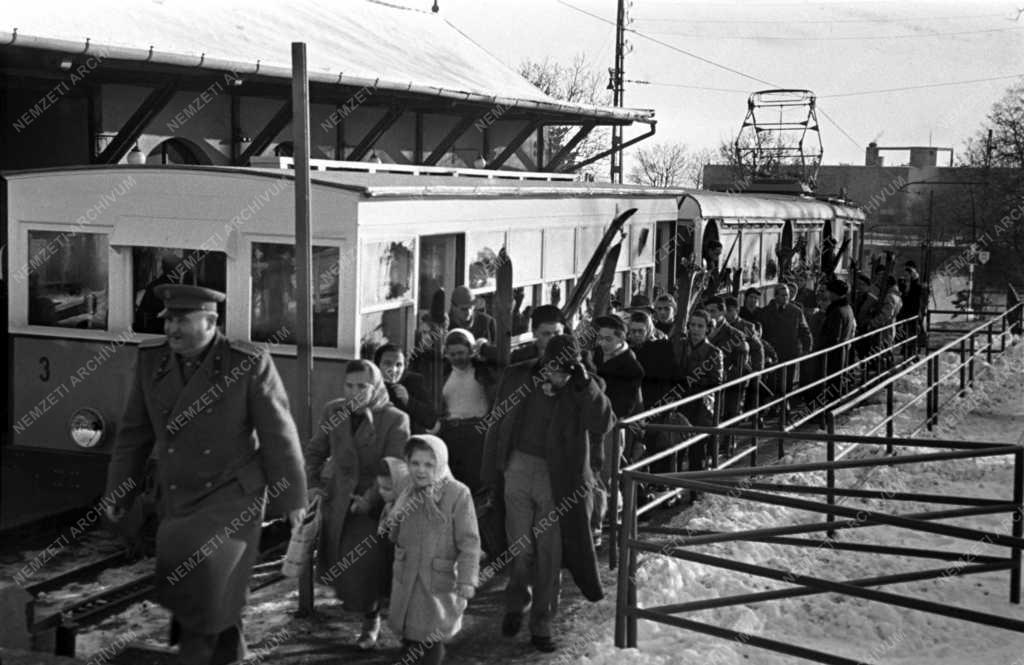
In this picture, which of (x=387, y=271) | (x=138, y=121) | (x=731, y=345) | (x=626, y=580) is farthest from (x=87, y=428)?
(x=138, y=121)

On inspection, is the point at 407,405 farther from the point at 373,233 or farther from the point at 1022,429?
the point at 1022,429

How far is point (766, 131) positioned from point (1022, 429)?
1321 cm

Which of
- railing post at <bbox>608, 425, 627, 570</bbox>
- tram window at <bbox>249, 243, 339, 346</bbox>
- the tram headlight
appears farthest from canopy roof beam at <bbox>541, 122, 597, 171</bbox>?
railing post at <bbox>608, 425, 627, 570</bbox>

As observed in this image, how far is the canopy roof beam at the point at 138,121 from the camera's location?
46.7 feet

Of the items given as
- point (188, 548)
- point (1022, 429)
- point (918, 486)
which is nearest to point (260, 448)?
point (188, 548)

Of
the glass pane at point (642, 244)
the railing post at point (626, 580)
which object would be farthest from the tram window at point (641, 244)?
the railing post at point (626, 580)

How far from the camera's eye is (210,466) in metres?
5.41

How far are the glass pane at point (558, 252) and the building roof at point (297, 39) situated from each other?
4273 millimetres

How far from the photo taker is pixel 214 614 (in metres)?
5.37

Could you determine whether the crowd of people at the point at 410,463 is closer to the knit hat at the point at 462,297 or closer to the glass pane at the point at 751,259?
the knit hat at the point at 462,297

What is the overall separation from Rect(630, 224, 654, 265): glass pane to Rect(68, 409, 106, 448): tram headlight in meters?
7.10

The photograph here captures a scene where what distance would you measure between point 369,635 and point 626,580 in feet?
4.46

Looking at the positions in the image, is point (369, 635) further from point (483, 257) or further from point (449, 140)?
point (449, 140)

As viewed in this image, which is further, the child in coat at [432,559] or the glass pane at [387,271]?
the glass pane at [387,271]
